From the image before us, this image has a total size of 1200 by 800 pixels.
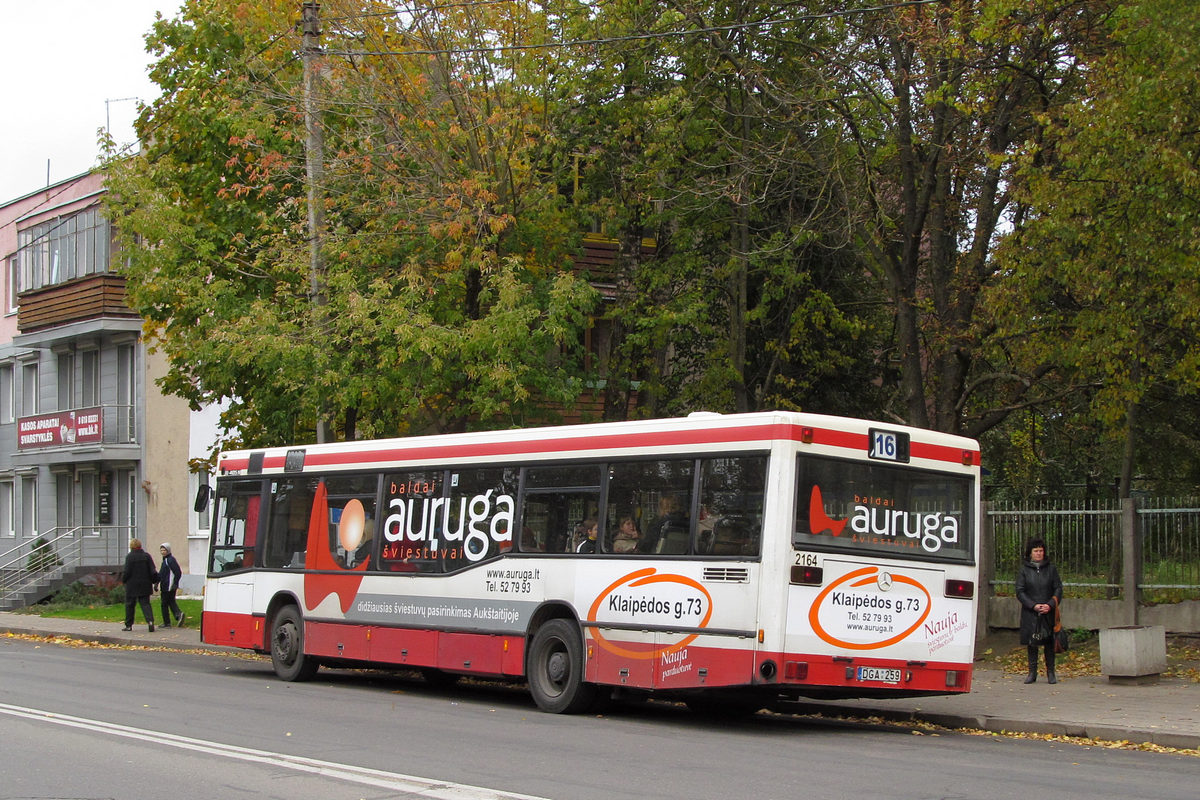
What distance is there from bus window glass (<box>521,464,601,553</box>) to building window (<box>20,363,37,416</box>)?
104 feet

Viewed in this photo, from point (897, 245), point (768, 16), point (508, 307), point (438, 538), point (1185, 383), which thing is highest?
point (768, 16)

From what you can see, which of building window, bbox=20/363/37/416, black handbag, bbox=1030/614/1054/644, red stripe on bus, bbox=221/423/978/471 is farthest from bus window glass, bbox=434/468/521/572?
building window, bbox=20/363/37/416

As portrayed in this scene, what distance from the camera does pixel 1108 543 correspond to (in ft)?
63.6

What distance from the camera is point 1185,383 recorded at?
57.8 feet

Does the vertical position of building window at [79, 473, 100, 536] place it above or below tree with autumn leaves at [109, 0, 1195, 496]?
below

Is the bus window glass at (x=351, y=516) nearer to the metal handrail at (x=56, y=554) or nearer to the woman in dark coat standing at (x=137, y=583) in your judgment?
the woman in dark coat standing at (x=137, y=583)

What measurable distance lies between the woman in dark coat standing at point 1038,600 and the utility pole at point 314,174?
1015cm

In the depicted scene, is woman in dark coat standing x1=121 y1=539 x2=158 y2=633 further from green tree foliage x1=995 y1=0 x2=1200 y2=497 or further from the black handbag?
the black handbag

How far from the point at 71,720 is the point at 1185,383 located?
13121 mm

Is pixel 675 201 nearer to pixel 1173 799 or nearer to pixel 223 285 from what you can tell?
pixel 223 285

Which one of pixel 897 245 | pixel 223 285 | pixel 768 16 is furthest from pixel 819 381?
pixel 223 285

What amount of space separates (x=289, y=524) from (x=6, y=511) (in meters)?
28.7

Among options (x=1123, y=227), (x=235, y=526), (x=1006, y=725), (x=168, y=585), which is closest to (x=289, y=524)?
(x=235, y=526)

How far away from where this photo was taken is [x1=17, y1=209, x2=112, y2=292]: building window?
3775cm
